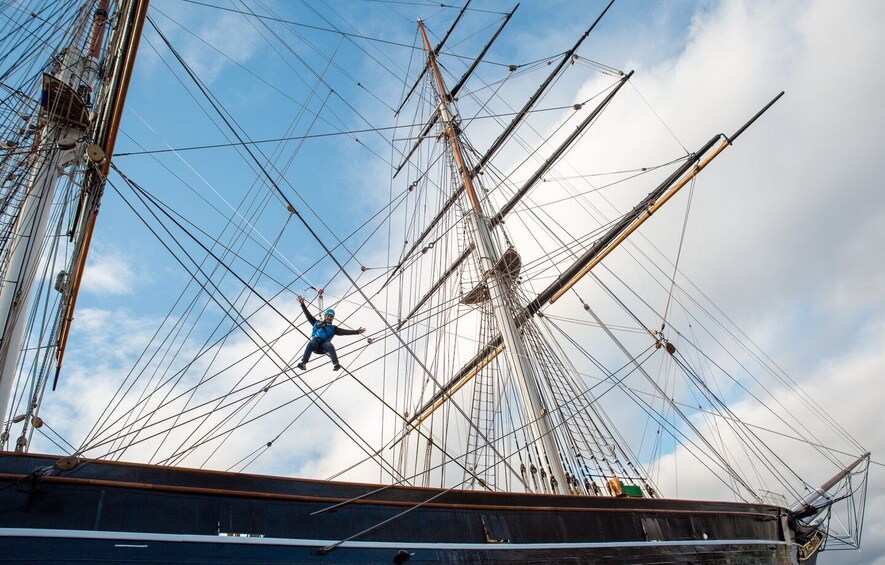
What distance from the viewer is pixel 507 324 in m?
11.5

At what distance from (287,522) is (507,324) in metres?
7.29

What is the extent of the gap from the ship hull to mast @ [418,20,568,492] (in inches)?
65.0

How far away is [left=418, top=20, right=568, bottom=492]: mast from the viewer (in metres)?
9.64

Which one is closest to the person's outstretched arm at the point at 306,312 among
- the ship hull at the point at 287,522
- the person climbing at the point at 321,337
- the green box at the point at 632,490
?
the person climbing at the point at 321,337

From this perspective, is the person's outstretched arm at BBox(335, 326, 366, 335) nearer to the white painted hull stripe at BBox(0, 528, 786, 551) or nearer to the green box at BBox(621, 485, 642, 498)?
the white painted hull stripe at BBox(0, 528, 786, 551)

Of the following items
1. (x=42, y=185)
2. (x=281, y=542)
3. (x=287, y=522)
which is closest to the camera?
(x=281, y=542)

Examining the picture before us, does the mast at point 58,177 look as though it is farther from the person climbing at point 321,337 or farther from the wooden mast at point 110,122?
the person climbing at point 321,337

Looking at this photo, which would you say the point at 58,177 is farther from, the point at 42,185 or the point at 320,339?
the point at 320,339

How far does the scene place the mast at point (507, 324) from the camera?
31.6ft

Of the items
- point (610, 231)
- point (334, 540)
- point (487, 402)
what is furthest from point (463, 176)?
point (334, 540)

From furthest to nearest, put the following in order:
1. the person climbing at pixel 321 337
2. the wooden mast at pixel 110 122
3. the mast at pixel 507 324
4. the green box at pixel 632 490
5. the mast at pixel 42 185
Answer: the mast at pixel 507 324 → the green box at pixel 632 490 → the person climbing at pixel 321 337 → the mast at pixel 42 185 → the wooden mast at pixel 110 122

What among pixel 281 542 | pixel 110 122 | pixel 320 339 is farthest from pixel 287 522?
pixel 110 122

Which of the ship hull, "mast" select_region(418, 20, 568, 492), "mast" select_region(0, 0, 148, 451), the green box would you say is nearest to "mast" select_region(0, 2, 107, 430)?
"mast" select_region(0, 0, 148, 451)

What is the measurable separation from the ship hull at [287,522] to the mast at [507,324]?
5.42 ft
